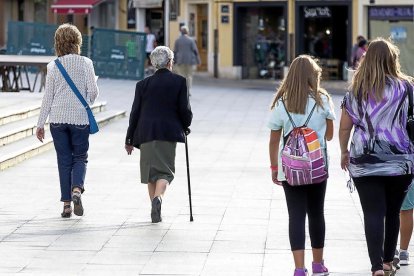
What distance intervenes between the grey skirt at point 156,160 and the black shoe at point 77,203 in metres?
0.59

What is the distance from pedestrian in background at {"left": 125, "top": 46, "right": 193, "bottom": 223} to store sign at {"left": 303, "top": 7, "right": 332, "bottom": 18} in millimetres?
27752

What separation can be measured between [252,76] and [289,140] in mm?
32603

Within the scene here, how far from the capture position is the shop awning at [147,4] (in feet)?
143

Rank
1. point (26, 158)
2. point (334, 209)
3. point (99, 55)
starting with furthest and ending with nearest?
point (99, 55), point (26, 158), point (334, 209)

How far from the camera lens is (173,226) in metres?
11.0

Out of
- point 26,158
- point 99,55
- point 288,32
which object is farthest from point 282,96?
point 288,32

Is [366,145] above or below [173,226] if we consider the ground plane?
above

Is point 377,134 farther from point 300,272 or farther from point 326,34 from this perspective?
point 326,34

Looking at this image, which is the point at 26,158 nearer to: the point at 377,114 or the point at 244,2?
the point at 377,114

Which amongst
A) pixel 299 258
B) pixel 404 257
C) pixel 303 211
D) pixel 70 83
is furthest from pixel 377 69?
pixel 70 83

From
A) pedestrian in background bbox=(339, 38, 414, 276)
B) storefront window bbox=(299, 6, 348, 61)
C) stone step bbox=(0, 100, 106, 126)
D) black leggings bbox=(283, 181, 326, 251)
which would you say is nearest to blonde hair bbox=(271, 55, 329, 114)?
pedestrian in background bbox=(339, 38, 414, 276)

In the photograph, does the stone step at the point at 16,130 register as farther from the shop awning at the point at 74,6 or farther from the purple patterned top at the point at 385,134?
the shop awning at the point at 74,6

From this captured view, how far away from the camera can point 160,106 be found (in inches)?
441

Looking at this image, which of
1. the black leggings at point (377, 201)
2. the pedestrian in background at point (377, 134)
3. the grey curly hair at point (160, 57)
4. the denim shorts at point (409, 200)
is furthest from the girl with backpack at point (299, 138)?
the grey curly hair at point (160, 57)
